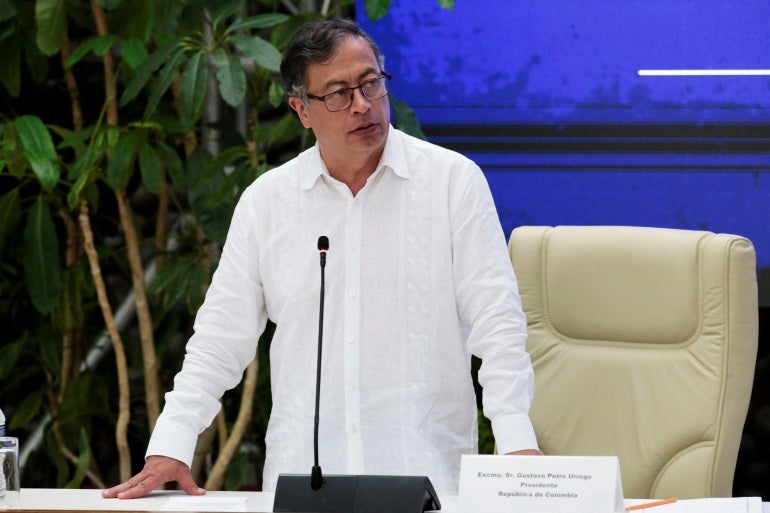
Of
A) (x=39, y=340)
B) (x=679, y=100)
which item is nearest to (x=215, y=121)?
(x=39, y=340)

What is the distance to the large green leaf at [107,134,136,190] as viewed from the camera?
3.26 meters

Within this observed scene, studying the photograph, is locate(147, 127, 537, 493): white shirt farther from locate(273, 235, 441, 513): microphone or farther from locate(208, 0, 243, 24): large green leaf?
locate(208, 0, 243, 24): large green leaf

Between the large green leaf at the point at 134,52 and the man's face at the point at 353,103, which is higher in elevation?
the large green leaf at the point at 134,52

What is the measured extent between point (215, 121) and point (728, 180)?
1.59 meters

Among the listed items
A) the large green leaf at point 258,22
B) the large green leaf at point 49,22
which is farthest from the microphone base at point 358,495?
the large green leaf at point 49,22

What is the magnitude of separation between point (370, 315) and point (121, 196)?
1.36m

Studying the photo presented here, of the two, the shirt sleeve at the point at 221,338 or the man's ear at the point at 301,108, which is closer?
the shirt sleeve at the point at 221,338

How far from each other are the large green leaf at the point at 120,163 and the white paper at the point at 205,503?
1485 millimetres

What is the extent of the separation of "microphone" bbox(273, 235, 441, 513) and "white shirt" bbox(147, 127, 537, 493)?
51 centimetres

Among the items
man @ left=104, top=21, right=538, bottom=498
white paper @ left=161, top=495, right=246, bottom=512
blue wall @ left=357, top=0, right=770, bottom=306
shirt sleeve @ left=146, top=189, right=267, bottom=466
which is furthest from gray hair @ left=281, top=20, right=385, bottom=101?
blue wall @ left=357, top=0, right=770, bottom=306

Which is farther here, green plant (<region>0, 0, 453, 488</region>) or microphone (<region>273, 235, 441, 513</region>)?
green plant (<region>0, 0, 453, 488</region>)

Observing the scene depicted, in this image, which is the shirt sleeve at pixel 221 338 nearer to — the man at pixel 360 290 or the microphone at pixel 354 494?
the man at pixel 360 290

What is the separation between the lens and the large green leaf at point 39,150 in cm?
321

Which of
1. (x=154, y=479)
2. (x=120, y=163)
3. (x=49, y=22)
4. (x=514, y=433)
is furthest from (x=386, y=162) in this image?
(x=49, y=22)
